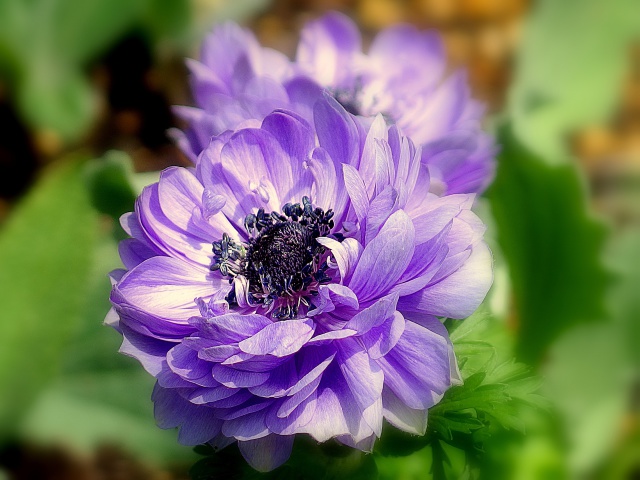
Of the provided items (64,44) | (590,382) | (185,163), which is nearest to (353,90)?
(185,163)

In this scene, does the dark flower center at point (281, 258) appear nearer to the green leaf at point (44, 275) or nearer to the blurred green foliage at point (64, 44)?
the green leaf at point (44, 275)

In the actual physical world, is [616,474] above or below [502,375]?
below

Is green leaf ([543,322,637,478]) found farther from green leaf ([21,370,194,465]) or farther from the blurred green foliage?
the blurred green foliage

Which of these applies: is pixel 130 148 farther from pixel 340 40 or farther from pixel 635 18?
pixel 635 18

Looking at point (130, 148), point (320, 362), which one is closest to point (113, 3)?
point (130, 148)

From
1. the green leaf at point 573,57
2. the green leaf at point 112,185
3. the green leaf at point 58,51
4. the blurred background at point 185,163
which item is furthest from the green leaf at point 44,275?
the green leaf at point 573,57

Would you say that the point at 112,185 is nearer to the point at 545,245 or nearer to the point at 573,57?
the point at 545,245

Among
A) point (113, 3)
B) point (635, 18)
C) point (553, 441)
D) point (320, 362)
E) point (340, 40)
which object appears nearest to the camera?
point (320, 362)

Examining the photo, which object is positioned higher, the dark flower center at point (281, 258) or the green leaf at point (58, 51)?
the dark flower center at point (281, 258)
